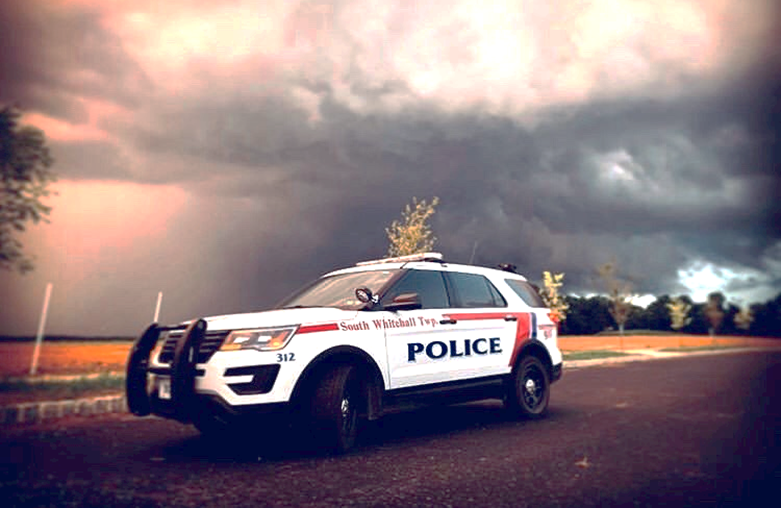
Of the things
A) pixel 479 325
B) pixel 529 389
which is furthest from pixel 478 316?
pixel 529 389

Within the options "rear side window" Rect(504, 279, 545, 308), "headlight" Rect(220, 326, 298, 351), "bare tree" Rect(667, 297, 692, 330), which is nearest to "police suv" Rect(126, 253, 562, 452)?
"headlight" Rect(220, 326, 298, 351)

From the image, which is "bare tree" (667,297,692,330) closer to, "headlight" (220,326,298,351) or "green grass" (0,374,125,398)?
"green grass" (0,374,125,398)

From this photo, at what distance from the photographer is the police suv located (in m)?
5.17

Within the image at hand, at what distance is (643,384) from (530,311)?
5.81 m

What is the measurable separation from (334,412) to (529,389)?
3.42 metres

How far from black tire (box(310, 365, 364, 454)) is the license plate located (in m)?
1.23

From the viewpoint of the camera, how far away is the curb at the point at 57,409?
289 inches

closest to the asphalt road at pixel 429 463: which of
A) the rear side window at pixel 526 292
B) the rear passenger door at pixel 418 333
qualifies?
the rear passenger door at pixel 418 333

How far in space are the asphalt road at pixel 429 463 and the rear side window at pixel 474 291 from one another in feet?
4.68

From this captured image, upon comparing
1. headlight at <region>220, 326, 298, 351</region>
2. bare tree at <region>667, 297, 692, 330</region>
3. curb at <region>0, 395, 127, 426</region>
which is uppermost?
bare tree at <region>667, 297, 692, 330</region>

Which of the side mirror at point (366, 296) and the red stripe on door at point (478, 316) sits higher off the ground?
the side mirror at point (366, 296)

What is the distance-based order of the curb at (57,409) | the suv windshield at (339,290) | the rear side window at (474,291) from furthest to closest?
1. the curb at (57,409)
2. the rear side window at (474,291)
3. the suv windshield at (339,290)

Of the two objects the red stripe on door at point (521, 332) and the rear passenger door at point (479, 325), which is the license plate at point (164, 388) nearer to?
the rear passenger door at point (479, 325)

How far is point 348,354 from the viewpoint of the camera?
18.5 ft
